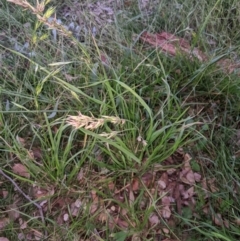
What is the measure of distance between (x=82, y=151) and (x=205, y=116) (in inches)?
27.4

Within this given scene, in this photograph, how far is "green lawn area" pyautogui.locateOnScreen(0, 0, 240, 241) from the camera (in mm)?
1891

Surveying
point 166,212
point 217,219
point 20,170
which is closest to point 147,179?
point 166,212

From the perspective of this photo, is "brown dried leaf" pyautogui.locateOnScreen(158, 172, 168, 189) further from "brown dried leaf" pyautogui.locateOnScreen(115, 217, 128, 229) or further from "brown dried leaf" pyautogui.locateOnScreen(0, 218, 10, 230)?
"brown dried leaf" pyautogui.locateOnScreen(0, 218, 10, 230)

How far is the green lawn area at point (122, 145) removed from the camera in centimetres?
189

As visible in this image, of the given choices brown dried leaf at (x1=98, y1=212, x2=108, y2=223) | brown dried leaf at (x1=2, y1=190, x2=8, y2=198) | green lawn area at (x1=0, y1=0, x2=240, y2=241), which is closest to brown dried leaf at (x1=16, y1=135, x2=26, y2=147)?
green lawn area at (x1=0, y1=0, x2=240, y2=241)

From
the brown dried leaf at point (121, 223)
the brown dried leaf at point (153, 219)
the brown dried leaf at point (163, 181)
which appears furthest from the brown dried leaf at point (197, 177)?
the brown dried leaf at point (121, 223)

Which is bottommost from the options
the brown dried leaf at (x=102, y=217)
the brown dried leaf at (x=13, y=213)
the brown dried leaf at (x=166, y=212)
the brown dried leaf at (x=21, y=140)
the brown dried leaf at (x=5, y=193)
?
the brown dried leaf at (x=13, y=213)

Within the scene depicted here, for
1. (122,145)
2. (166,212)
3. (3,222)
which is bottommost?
(3,222)

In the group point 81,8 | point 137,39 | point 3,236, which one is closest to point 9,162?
point 3,236

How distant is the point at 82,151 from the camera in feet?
6.43

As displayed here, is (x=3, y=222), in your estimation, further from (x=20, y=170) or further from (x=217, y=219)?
(x=217, y=219)

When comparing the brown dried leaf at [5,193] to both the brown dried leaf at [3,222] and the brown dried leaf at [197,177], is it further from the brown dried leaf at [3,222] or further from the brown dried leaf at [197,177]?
the brown dried leaf at [197,177]

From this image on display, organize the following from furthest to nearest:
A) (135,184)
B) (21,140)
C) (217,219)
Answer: (21,140)
(135,184)
(217,219)

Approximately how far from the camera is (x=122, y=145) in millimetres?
1876
